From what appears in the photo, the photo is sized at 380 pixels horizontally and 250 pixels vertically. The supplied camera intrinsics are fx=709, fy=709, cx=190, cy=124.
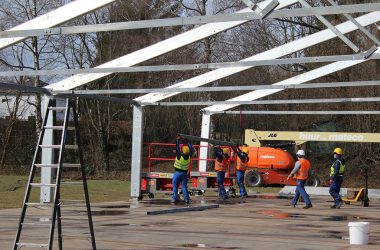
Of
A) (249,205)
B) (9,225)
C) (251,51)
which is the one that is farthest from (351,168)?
(9,225)

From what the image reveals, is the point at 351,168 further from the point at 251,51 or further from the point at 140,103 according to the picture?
the point at 140,103

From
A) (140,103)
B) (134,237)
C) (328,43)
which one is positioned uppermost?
(328,43)

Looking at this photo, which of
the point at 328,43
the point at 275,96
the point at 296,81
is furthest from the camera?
the point at 275,96

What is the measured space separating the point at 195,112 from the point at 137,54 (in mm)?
23535

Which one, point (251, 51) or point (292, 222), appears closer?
point (292, 222)

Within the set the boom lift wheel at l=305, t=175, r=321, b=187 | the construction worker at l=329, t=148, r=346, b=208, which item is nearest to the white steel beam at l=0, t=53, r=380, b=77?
the construction worker at l=329, t=148, r=346, b=208

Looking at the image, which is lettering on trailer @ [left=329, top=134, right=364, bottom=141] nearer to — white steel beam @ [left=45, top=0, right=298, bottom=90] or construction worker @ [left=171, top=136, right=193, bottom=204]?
construction worker @ [left=171, top=136, right=193, bottom=204]

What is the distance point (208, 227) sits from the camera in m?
14.5

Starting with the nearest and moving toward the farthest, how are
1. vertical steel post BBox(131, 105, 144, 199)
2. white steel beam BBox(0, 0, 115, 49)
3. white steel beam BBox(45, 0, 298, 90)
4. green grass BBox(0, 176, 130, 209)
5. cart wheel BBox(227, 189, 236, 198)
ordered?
white steel beam BBox(0, 0, 115, 49), white steel beam BBox(45, 0, 298, 90), green grass BBox(0, 176, 130, 209), vertical steel post BBox(131, 105, 144, 199), cart wheel BBox(227, 189, 236, 198)

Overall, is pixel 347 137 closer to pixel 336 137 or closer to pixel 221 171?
pixel 336 137

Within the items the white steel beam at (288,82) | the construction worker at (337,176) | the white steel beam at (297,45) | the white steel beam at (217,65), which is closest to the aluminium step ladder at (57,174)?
the white steel beam at (217,65)

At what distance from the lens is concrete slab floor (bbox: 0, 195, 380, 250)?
11844 mm

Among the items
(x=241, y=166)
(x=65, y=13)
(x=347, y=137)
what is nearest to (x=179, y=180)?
(x=241, y=166)

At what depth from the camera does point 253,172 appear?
31.5 m
